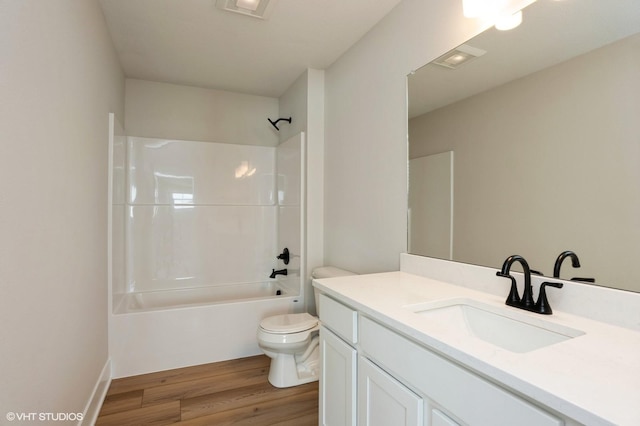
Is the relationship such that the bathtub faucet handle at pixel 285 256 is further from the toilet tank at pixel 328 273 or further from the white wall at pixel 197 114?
the white wall at pixel 197 114

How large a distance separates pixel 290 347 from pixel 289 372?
8.5 inches

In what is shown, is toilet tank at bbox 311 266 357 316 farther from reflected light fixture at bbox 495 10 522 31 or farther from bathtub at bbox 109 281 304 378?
reflected light fixture at bbox 495 10 522 31

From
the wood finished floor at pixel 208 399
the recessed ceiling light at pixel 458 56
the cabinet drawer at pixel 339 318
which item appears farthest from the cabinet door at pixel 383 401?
the recessed ceiling light at pixel 458 56

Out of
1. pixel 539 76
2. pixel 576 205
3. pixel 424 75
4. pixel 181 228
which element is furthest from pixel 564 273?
pixel 181 228

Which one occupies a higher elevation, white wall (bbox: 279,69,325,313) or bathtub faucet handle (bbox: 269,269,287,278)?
white wall (bbox: 279,69,325,313)

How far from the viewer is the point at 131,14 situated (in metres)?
2.05

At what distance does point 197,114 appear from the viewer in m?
3.39

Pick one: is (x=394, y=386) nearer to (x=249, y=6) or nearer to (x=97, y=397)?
(x=97, y=397)

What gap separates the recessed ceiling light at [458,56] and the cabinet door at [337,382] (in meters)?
1.42

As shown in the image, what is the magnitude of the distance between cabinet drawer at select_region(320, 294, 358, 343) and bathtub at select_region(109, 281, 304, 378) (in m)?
1.38

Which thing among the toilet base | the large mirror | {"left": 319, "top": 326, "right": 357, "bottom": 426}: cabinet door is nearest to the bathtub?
the toilet base

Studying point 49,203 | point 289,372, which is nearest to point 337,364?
point 289,372

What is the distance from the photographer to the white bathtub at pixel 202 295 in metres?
2.93

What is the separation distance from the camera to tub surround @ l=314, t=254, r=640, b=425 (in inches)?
23.2
